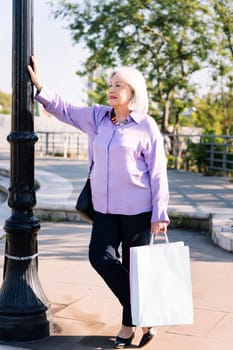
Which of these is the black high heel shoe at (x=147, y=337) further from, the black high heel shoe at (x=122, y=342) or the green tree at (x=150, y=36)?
the green tree at (x=150, y=36)

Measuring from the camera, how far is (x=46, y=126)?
41.1 meters

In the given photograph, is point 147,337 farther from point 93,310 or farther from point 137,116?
point 137,116

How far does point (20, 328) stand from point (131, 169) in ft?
4.25

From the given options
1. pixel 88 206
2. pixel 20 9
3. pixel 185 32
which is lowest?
pixel 88 206

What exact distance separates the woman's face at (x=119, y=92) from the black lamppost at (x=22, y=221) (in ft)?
1.84

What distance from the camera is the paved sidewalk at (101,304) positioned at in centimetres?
447

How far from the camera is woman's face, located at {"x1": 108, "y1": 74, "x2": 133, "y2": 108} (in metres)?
4.27

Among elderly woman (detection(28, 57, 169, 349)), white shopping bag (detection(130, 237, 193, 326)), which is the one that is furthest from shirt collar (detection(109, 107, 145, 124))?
white shopping bag (detection(130, 237, 193, 326))

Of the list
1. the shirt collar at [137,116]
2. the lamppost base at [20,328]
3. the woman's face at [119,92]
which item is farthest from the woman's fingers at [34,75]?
the lamppost base at [20,328]

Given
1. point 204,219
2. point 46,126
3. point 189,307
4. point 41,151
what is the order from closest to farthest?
point 189,307, point 204,219, point 41,151, point 46,126

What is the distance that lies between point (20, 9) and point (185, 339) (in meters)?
2.45

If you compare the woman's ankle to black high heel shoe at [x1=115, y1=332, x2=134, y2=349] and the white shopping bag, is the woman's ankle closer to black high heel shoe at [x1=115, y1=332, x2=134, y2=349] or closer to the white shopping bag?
black high heel shoe at [x1=115, y1=332, x2=134, y2=349]

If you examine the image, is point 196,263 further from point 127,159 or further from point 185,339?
point 127,159

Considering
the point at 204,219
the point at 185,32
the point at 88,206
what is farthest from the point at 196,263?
the point at 185,32
